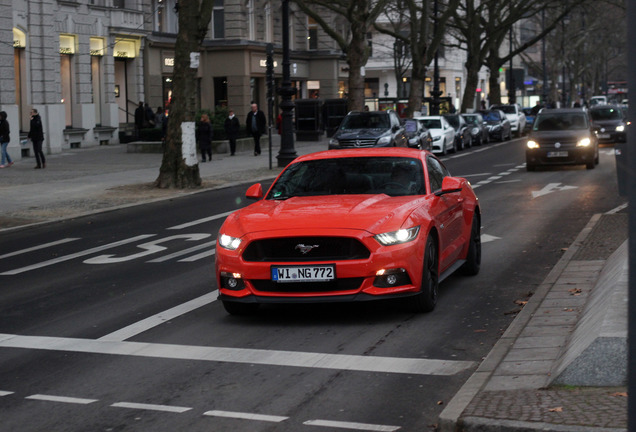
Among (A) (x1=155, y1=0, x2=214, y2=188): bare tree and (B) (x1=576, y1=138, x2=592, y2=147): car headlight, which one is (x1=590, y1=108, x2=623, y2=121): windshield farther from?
(A) (x1=155, y1=0, x2=214, y2=188): bare tree

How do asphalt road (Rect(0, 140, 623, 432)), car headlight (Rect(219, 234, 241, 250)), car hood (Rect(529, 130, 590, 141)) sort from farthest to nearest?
car hood (Rect(529, 130, 590, 141)) → car headlight (Rect(219, 234, 241, 250)) → asphalt road (Rect(0, 140, 623, 432))

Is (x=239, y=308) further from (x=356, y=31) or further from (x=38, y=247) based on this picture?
(x=356, y=31)

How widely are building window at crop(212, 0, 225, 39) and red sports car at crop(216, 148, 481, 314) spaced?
4944 centimetres

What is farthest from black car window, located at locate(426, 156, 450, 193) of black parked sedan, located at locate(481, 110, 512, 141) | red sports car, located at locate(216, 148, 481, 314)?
black parked sedan, located at locate(481, 110, 512, 141)

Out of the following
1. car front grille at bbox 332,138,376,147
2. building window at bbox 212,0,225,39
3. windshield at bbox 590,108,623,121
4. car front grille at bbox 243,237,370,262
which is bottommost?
car front grille at bbox 243,237,370,262

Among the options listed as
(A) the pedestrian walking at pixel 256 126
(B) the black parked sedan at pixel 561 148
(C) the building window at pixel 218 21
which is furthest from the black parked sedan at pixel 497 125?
(B) the black parked sedan at pixel 561 148

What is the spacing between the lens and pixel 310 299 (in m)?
9.24

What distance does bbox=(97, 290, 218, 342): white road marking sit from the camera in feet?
30.1

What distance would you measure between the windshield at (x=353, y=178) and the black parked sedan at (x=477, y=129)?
38.1 meters

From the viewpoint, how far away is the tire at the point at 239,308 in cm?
980

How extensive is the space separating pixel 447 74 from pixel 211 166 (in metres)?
69.4

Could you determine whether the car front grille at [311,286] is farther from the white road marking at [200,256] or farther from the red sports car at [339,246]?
the white road marking at [200,256]

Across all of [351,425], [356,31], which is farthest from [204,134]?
[351,425]

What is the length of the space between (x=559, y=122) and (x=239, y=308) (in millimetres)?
22272
